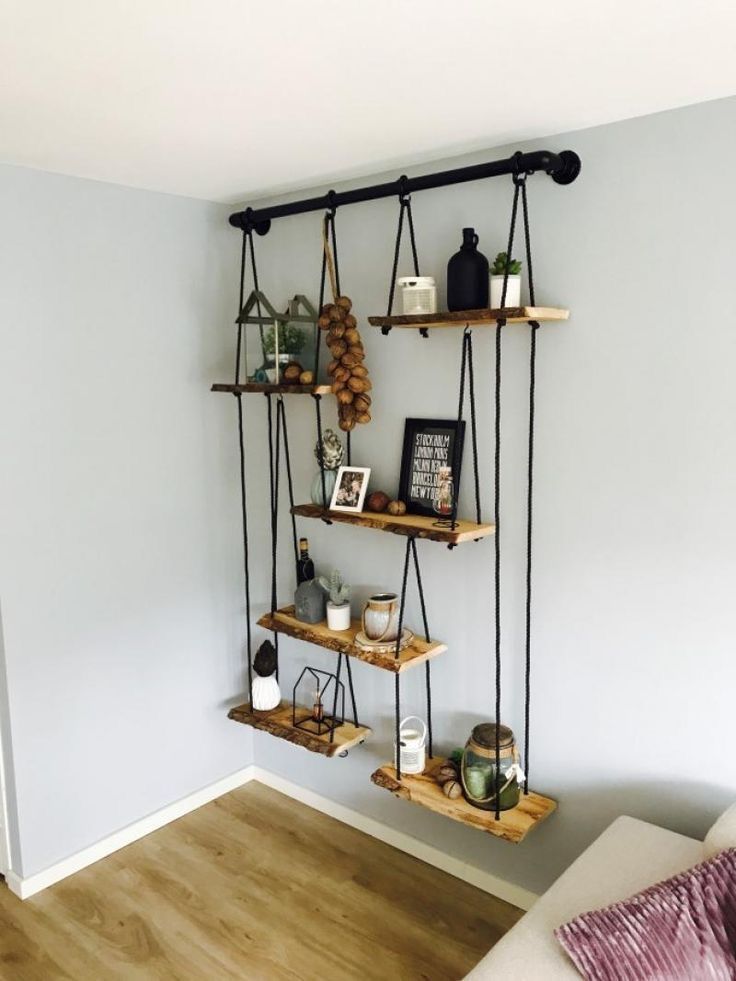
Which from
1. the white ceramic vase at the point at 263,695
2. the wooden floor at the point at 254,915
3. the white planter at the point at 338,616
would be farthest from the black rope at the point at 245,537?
the wooden floor at the point at 254,915

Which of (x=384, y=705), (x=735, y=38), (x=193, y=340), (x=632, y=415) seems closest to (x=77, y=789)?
(x=384, y=705)

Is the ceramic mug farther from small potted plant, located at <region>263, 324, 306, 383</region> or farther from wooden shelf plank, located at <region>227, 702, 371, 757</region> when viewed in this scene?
small potted plant, located at <region>263, 324, 306, 383</region>

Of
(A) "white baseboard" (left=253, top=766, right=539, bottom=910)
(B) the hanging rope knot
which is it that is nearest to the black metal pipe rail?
(B) the hanging rope knot

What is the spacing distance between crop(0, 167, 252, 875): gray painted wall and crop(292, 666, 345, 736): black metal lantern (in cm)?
32

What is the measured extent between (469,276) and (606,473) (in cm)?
65

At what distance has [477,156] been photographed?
7.67ft

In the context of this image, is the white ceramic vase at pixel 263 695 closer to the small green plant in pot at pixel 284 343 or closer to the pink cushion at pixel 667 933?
the small green plant in pot at pixel 284 343

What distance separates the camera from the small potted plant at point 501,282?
2.18m

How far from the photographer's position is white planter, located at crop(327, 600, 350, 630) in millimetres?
2748

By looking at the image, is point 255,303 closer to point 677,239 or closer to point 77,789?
point 677,239

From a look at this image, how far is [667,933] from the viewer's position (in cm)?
157

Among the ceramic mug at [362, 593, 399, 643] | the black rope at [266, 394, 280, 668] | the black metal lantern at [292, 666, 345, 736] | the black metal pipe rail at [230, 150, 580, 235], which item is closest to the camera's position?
the black metal pipe rail at [230, 150, 580, 235]

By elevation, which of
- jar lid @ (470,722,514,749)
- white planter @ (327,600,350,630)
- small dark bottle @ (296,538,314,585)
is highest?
small dark bottle @ (296,538,314,585)

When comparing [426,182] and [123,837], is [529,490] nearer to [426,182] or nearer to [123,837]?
[426,182]
